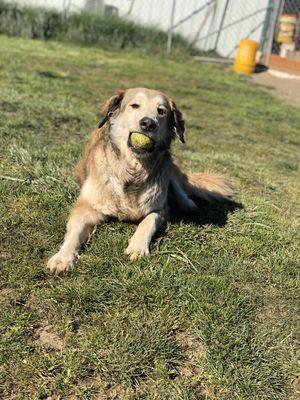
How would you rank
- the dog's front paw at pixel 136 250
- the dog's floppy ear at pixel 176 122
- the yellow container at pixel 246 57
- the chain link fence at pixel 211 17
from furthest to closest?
1. the chain link fence at pixel 211 17
2. the yellow container at pixel 246 57
3. the dog's floppy ear at pixel 176 122
4. the dog's front paw at pixel 136 250

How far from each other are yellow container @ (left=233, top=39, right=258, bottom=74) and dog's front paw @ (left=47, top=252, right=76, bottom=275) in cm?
1302

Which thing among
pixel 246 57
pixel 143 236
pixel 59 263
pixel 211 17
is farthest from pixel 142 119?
pixel 211 17

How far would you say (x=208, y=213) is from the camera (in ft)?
13.9

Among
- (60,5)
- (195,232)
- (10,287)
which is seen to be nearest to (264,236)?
(195,232)

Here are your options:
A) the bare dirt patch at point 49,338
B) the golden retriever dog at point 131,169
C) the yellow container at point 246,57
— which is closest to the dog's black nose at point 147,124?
the golden retriever dog at point 131,169

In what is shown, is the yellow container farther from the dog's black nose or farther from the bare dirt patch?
the bare dirt patch

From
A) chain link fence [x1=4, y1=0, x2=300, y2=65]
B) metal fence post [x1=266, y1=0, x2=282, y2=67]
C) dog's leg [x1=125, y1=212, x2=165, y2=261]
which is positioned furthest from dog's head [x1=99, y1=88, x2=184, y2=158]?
metal fence post [x1=266, y1=0, x2=282, y2=67]

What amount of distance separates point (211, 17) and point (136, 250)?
1592 cm

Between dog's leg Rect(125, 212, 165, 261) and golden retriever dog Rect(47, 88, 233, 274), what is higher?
golden retriever dog Rect(47, 88, 233, 274)

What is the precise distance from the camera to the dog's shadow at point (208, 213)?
4.02 metres

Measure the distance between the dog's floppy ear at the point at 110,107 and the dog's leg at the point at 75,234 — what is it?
0.65m

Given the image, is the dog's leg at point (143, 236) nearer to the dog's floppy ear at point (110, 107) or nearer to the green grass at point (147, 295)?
the green grass at point (147, 295)

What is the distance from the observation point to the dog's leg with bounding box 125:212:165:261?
10.7 feet

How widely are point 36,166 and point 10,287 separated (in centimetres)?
185
